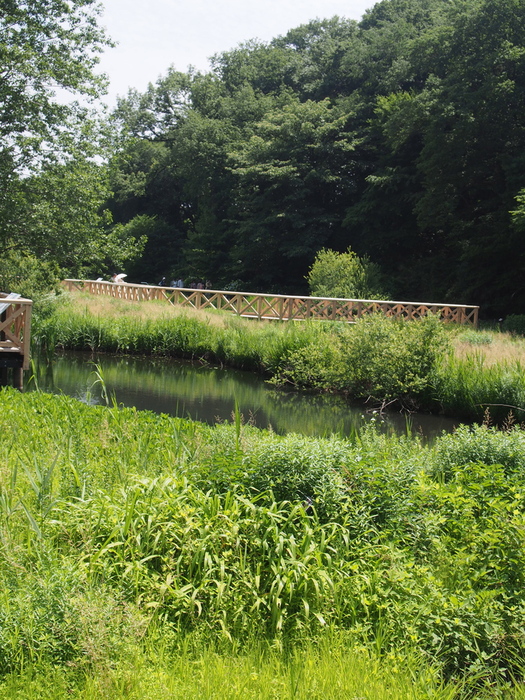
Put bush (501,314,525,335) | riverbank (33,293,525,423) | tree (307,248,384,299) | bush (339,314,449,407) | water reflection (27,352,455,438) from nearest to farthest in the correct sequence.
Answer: water reflection (27,352,455,438) < riverbank (33,293,525,423) < bush (339,314,449,407) < bush (501,314,525,335) < tree (307,248,384,299)

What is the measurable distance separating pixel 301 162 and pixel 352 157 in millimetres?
2872

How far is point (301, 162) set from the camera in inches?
1540

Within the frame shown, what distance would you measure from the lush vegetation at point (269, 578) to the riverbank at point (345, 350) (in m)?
5.57

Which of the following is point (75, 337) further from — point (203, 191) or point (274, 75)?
point (274, 75)

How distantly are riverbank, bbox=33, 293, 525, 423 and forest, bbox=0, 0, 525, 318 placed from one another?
2.03 metres

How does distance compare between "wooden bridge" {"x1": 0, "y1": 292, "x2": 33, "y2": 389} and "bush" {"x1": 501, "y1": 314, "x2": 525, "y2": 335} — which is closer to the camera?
"wooden bridge" {"x1": 0, "y1": 292, "x2": 33, "y2": 389}

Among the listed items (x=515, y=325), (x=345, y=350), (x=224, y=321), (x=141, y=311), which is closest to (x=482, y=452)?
(x=345, y=350)

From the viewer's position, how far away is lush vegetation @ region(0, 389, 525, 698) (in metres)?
3.05

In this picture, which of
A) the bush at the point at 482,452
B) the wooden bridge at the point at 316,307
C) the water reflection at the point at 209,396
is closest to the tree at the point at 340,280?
the wooden bridge at the point at 316,307

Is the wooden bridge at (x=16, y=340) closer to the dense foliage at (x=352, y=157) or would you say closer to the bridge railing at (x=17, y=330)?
the bridge railing at (x=17, y=330)

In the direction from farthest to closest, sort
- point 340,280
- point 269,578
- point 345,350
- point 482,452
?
point 340,280
point 345,350
point 482,452
point 269,578

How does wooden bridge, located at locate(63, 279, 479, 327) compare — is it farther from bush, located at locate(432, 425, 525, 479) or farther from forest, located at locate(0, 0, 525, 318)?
bush, located at locate(432, 425, 525, 479)

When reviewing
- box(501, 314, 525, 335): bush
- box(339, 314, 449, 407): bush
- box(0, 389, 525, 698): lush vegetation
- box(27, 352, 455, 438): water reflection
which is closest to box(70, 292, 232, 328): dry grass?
box(27, 352, 455, 438): water reflection

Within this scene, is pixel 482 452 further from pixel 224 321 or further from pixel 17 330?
pixel 224 321
